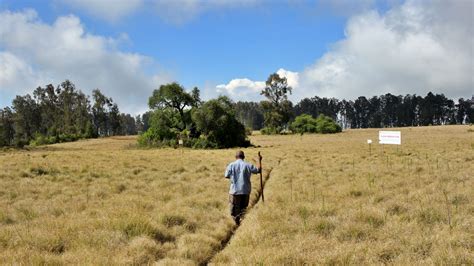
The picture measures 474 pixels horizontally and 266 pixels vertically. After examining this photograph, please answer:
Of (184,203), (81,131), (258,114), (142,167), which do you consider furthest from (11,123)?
(184,203)

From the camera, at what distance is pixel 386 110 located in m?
168

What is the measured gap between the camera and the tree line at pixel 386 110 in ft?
516

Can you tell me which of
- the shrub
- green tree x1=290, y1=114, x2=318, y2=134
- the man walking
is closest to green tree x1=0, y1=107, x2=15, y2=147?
green tree x1=290, y1=114, x2=318, y2=134

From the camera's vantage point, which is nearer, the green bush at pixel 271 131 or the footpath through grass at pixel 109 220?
the footpath through grass at pixel 109 220

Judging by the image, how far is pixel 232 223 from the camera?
10.6m

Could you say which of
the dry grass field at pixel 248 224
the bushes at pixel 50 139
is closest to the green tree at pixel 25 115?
the bushes at pixel 50 139

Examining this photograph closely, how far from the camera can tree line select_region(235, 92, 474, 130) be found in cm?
15725

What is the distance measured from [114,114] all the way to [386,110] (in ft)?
347

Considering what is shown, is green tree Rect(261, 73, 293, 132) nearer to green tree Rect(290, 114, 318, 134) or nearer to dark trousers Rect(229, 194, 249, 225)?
green tree Rect(290, 114, 318, 134)

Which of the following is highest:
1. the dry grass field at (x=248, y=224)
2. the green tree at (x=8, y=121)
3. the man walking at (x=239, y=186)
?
the green tree at (x=8, y=121)

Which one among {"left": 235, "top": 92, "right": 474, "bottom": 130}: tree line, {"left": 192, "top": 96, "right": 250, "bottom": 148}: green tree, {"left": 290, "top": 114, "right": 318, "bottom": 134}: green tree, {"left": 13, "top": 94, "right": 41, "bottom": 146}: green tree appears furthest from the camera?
{"left": 235, "top": 92, "right": 474, "bottom": 130}: tree line

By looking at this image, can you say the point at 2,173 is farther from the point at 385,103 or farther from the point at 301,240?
the point at 385,103

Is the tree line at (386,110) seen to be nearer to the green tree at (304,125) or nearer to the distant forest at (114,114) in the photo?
the distant forest at (114,114)

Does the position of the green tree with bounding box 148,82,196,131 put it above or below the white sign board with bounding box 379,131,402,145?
above
